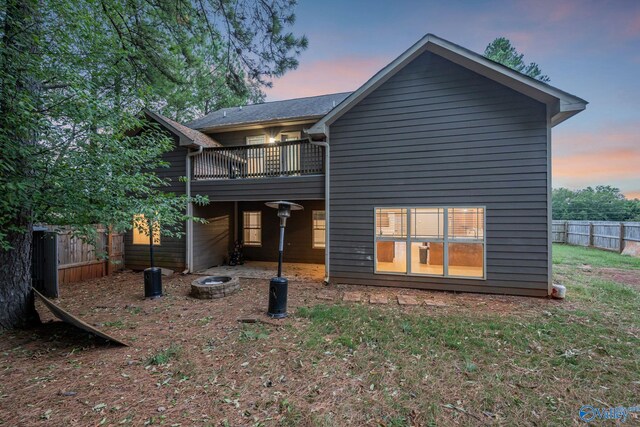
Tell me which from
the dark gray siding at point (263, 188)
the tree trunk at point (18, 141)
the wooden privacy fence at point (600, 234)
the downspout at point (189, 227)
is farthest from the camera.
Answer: the wooden privacy fence at point (600, 234)

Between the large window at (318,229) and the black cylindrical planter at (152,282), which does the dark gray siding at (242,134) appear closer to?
the large window at (318,229)

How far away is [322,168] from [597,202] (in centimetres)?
3019

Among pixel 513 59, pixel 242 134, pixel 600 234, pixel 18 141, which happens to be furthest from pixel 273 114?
pixel 513 59

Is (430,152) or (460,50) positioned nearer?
(460,50)

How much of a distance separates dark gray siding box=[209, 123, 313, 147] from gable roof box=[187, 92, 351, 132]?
38cm

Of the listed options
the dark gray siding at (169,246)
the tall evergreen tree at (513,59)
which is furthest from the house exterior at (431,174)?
the tall evergreen tree at (513,59)

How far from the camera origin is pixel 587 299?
566 centimetres

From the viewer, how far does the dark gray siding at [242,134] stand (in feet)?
31.6

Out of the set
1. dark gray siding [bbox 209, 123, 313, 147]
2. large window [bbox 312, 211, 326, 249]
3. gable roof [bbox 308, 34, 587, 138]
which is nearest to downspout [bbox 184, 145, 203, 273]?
dark gray siding [bbox 209, 123, 313, 147]

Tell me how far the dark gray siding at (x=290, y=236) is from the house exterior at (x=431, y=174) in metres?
2.84

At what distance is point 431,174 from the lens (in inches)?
258

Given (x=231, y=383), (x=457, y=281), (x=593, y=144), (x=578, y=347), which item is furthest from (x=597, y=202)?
(x=231, y=383)

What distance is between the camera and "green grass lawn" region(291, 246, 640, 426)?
8.20ft

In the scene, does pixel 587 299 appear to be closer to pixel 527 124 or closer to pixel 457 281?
pixel 457 281
